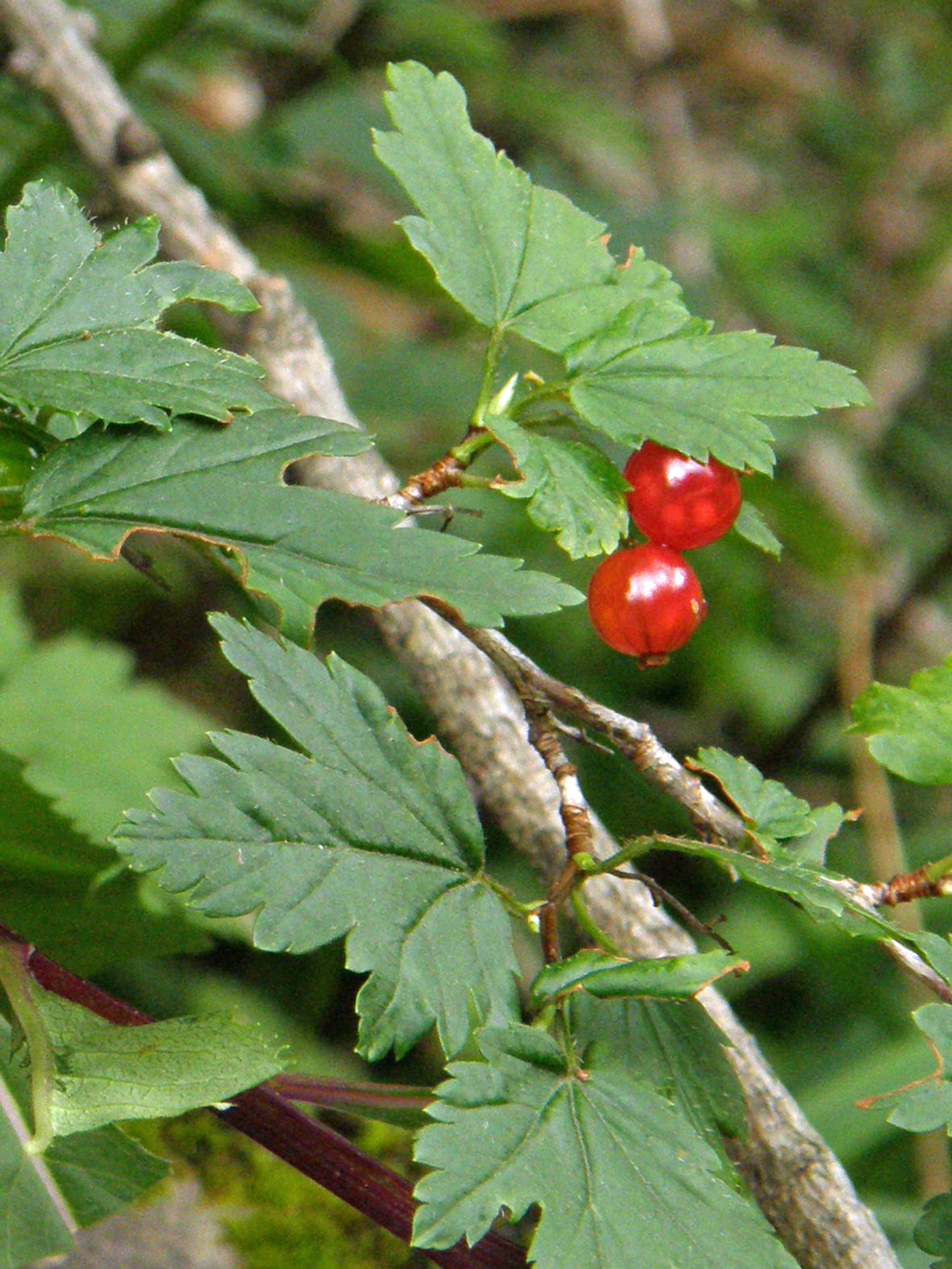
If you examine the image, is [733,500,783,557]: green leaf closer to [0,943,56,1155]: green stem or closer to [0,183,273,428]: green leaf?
[0,183,273,428]: green leaf

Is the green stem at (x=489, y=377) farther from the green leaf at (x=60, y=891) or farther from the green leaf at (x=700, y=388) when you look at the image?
the green leaf at (x=60, y=891)

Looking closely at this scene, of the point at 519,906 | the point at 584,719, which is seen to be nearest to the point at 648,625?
the point at 584,719

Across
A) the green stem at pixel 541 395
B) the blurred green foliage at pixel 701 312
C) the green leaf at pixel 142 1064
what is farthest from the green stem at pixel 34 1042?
the green stem at pixel 541 395

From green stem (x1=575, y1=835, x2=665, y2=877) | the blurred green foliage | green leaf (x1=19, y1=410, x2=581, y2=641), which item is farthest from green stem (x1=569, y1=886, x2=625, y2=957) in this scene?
the blurred green foliage

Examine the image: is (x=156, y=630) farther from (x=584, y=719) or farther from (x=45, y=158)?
(x=584, y=719)

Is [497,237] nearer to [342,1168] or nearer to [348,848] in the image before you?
[348,848]
